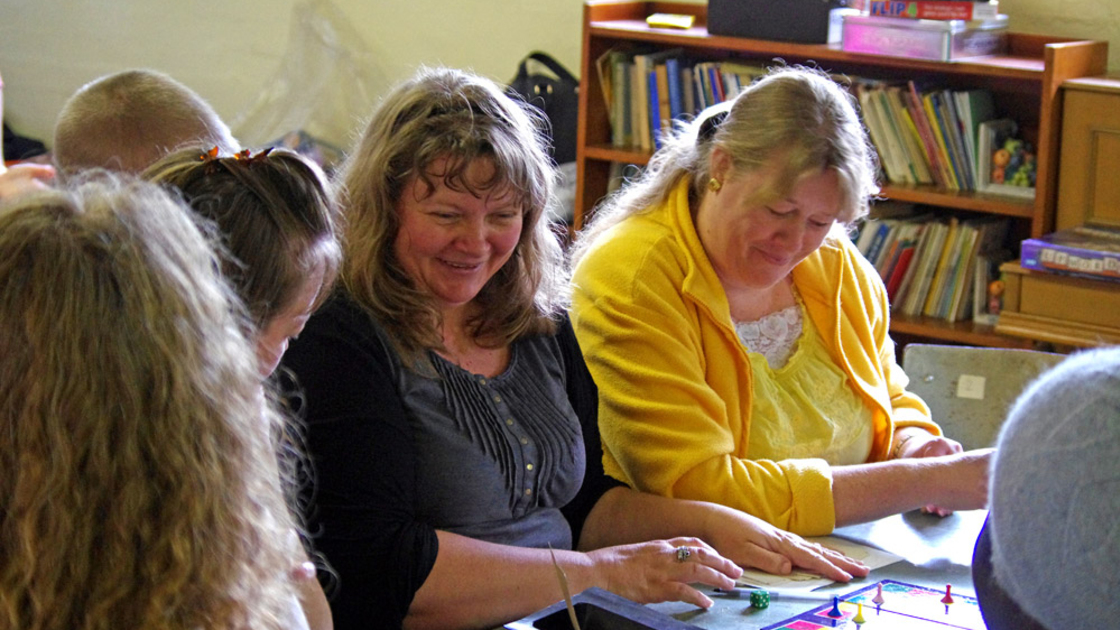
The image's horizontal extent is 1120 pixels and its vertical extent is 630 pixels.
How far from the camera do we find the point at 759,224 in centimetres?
197

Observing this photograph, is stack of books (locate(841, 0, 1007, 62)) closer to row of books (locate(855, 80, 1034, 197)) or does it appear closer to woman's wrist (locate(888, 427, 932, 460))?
row of books (locate(855, 80, 1034, 197))

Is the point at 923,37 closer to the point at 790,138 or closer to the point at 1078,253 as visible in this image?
the point at 1078,253

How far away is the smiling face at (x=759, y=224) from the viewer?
1.96m

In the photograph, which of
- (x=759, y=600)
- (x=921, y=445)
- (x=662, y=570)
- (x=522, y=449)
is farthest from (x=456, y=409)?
(x=921, y=445)

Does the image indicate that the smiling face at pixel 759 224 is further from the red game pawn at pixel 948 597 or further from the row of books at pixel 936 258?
the row of books at pixel 936 258

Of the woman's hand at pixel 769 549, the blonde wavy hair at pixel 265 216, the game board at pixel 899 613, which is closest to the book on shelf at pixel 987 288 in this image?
the woman's hand at pixel 769 549

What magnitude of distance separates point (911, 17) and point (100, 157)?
2.09 metres

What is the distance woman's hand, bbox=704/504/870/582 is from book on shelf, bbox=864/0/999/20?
181 centimetres

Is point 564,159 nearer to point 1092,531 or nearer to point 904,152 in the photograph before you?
point 904,152

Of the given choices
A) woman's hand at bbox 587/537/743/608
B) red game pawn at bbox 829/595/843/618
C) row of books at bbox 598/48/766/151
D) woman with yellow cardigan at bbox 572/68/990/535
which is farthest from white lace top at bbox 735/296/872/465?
row of books at bbox 598/48/766/151

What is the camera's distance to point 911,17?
3066 mm

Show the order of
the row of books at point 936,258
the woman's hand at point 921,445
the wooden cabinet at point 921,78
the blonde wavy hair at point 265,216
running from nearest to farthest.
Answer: the blonde wavy hair at point 265,216 → the woman's hand at point 921,445 → the wooden cabinet at point 921,78 → the row of books at point 936,258

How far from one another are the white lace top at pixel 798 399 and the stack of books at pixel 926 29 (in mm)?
1250

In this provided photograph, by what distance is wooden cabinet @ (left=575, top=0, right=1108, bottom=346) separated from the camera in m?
2.98
